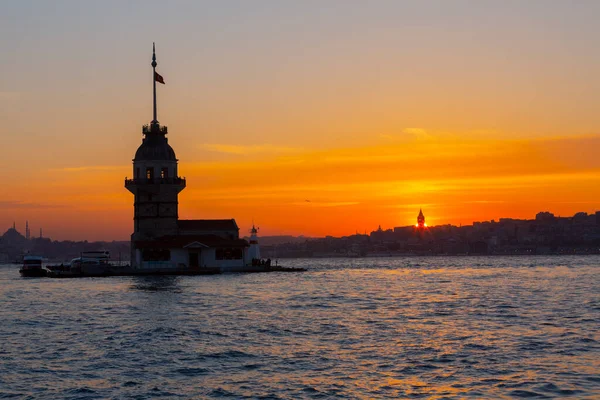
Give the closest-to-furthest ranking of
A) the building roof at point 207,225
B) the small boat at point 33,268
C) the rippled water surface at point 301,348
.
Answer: the rippled water surface at point 301,348 → the building roof at point 207,225 → the small boat at point 33,268

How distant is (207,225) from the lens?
411ft

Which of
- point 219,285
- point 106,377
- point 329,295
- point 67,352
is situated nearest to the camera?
point 106,377

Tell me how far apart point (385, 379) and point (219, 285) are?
59.5m

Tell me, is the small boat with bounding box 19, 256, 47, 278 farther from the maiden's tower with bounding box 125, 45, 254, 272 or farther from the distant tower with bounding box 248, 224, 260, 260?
the distant tower with bounding box 248, 224, 260, 260

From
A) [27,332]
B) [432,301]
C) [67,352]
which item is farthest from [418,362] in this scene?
[432,301]

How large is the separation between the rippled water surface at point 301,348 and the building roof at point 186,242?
152 feet

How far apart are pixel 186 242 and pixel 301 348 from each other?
78.6 metres

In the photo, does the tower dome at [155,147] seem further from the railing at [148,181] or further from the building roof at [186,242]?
the building roof at [186,242]

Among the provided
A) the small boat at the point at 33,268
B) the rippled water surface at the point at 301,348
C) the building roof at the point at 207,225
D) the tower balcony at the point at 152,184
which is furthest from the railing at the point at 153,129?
the rippled water surface at the point at 301,348

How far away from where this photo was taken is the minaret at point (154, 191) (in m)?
120

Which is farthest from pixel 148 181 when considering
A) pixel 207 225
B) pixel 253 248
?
pixel 253 248

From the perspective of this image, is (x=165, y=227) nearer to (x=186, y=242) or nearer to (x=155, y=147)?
(x=186, y=242)

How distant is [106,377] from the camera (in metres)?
31.9

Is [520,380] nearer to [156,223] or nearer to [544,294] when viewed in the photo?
[544,294]
